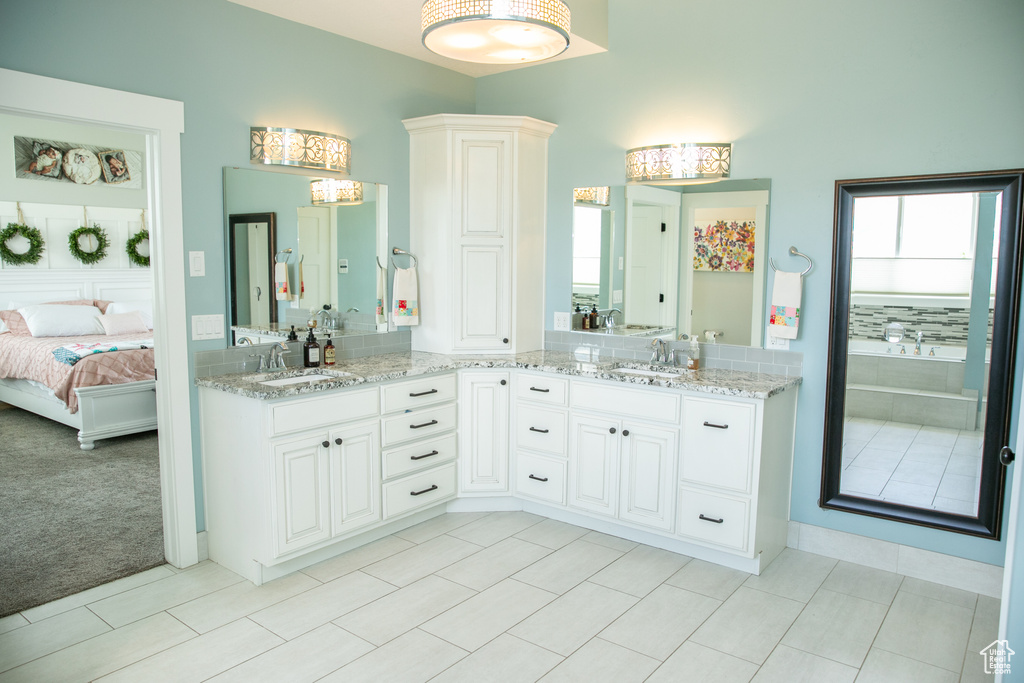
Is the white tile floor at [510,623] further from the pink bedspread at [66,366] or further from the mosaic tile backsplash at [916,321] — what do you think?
the pink bedspread at [66,366]

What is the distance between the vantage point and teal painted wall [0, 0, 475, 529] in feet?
9.00

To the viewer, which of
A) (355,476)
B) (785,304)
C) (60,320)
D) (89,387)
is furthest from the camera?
(60,320)

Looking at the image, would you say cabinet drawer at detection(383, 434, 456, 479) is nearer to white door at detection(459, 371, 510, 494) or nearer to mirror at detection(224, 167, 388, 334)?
white door at detection(459, 371, 510, 494)

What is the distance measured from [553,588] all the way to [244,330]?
1.91 metres

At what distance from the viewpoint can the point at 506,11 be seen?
2154mm

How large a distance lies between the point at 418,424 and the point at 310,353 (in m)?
0.68

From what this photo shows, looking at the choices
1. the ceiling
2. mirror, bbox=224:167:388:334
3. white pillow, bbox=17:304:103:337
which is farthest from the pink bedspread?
the ceiling

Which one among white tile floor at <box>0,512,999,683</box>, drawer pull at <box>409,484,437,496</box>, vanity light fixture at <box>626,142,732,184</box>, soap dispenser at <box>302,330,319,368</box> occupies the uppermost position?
vanity light fixture at <box>626,142,732,184</box>

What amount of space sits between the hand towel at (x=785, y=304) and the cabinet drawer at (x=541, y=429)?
1165 millimetres

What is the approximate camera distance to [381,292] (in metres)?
4.12

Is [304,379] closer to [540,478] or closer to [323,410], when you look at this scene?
[323,410]

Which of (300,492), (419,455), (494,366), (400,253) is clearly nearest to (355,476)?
(300,492)

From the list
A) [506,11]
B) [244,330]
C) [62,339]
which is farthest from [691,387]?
[62,339]

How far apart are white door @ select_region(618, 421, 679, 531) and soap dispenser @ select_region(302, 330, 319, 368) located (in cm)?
164
